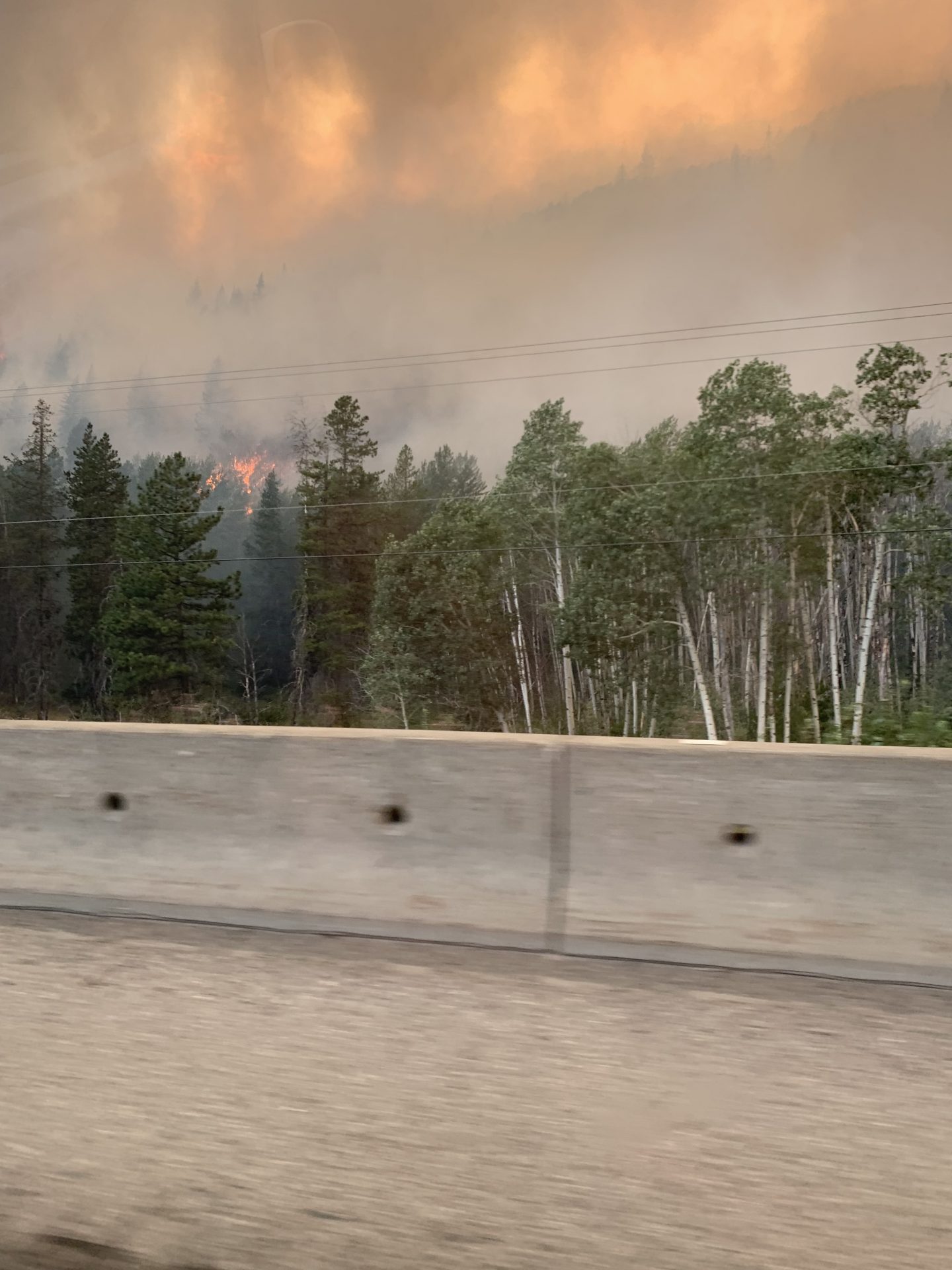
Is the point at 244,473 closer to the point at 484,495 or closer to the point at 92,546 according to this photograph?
the point at 92,546

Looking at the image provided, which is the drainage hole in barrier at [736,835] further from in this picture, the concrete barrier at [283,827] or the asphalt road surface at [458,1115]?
the concrete barrier at [283,827]

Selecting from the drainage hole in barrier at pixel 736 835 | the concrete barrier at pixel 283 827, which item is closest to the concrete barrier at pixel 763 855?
the drainage hole in barrier at pixel 736 835

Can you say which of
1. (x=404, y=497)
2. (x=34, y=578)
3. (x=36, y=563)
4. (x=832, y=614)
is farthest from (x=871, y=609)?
(x=36, y=563)

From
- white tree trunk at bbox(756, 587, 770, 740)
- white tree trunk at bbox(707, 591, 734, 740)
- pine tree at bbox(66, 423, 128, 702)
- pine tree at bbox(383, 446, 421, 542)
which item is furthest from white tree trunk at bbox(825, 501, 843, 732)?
pine tree at bbox(66, 423, 128, 702)

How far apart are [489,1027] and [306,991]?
0.84 meters

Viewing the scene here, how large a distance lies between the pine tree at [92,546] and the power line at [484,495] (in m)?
0.55

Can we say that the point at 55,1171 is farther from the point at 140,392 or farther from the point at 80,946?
the point at 140,392

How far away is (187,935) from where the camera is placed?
4.80 m

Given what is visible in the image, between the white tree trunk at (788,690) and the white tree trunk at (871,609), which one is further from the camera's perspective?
the white tree trunk at (788,690)

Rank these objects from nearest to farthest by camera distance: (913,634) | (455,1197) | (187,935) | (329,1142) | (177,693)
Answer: (455,1197), (329,1142), (187,935), (913,634), (177,693)

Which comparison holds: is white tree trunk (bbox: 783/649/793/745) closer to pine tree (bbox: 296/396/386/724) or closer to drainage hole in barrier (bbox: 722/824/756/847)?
pine tree (bbox: 296/396/386/724)

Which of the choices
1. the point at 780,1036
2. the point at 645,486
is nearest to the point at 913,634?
the point at 645,486

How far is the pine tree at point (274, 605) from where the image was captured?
2037 inches

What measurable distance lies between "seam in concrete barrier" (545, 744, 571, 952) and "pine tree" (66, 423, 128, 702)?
55335mm
